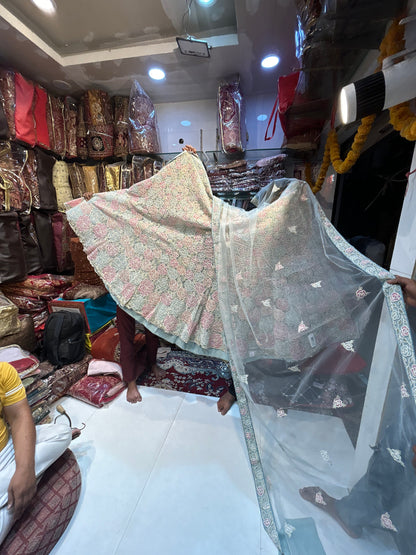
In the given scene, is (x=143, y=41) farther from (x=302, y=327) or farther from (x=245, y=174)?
(x=302, y=327)

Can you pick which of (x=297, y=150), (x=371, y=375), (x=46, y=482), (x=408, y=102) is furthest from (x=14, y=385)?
(x=297, y=150)

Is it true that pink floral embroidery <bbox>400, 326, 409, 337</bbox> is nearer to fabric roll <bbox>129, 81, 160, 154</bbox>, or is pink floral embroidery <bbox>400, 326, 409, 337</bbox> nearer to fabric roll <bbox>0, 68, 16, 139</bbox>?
fabric roll <bbox>129, 81, 160, 154</bbox>

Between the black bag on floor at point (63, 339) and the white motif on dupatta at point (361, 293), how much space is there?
2.00 m

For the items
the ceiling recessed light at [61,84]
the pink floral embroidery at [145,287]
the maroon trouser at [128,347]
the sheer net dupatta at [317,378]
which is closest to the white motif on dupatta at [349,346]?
the sheer net dupatta at [317,378]

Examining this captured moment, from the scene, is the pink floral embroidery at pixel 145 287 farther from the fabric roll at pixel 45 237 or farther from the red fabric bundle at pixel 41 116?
the red fabric bundle at pixel 41 116

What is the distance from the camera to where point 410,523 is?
2.03ft

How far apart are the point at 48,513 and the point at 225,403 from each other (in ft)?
3.25

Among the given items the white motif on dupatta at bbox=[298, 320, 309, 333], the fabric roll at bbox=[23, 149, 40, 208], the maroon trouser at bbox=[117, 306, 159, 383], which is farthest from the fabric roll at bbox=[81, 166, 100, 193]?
the white motif on dupatta at bbox=[298, 320, 309, 333]

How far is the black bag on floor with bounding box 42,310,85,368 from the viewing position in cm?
177

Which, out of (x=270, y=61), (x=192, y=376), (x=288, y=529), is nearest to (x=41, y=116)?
(x=270, y=61)

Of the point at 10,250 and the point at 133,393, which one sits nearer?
the point at 133,393

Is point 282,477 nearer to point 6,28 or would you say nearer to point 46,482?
point 46,482

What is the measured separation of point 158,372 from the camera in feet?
5.88

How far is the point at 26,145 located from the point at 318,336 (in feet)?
8.99
